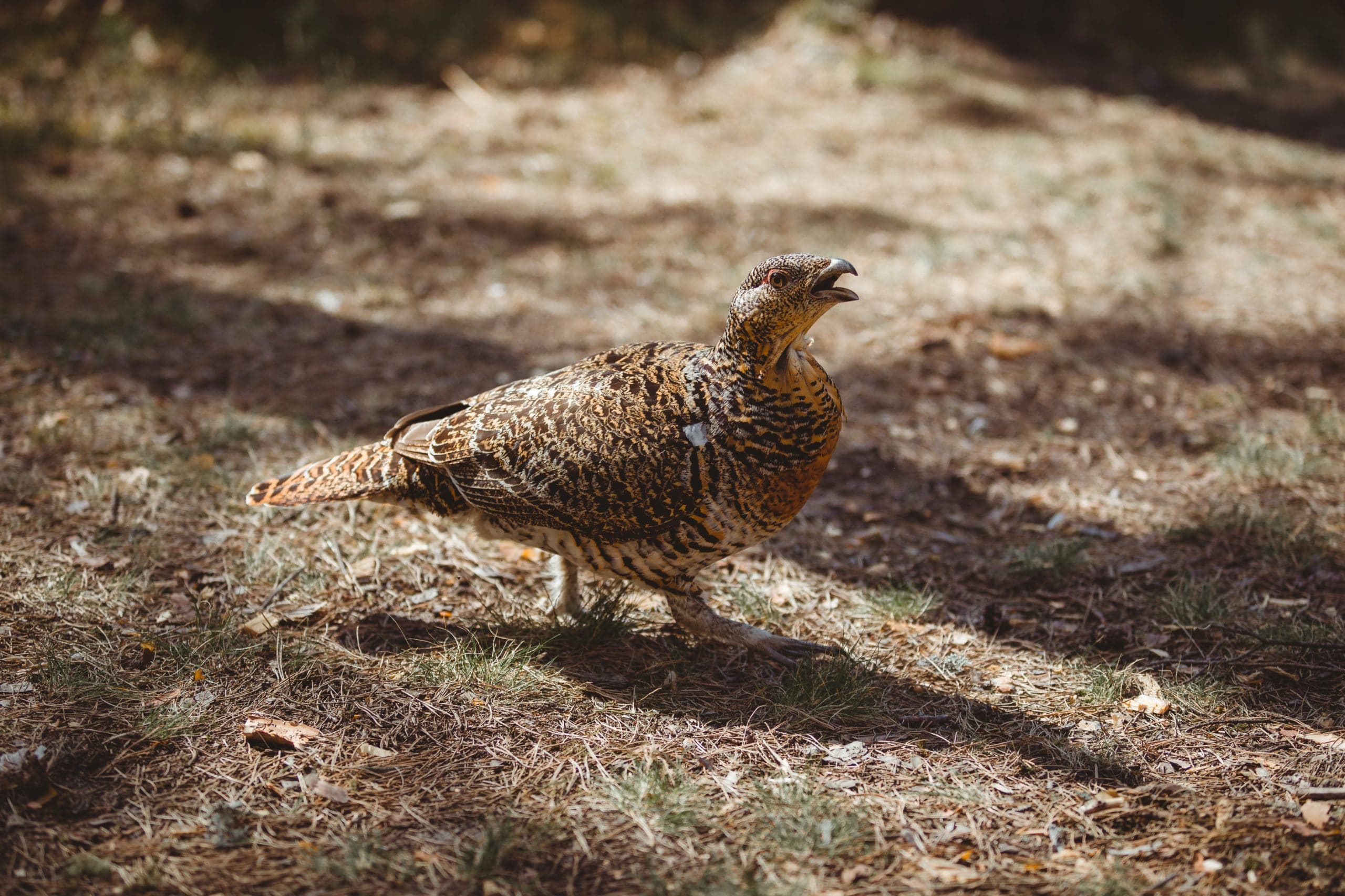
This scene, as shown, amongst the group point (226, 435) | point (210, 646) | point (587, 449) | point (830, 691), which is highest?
point (587, 449)

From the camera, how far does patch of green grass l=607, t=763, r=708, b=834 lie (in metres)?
2.94

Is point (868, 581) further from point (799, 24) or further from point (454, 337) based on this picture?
point (799, 24)

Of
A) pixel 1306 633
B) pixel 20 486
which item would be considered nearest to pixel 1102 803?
pixel 1306 633

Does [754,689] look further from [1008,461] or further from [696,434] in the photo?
[1008,461]

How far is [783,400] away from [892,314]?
353 cm

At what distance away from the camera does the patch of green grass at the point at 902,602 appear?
4.08 m

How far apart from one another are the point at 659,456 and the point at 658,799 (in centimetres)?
111

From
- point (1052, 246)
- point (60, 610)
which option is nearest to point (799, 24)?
point (1052, 246)

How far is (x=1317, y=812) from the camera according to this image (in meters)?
2.93

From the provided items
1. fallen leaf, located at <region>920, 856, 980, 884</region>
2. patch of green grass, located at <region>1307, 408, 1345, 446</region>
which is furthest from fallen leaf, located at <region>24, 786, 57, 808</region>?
patch of green grass, located at <region>1307, 408, 1345, 446</region>

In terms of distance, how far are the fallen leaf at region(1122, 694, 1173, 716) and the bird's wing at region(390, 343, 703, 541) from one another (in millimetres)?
1737

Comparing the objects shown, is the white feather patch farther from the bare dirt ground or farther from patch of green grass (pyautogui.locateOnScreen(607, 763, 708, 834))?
patch of green grass (pyautogui.locateOnScreen(607, 763, 708, 834))

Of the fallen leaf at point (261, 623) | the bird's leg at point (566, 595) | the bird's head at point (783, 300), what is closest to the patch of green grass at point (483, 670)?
the bird's leg at point (566, 595)

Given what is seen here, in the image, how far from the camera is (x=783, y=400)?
3354mm
